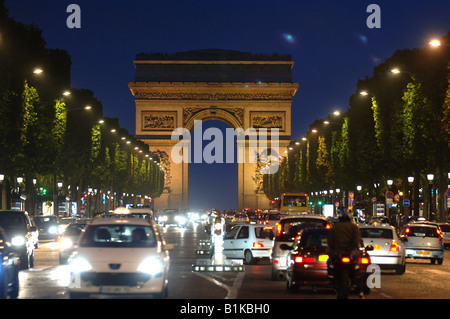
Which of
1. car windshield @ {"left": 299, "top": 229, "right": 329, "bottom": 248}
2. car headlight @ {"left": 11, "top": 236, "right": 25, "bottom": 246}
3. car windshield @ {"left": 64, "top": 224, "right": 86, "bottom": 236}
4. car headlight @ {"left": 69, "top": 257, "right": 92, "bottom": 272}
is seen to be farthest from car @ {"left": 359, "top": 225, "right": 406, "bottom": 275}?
car headlight @ {"left": 69, "top": 257, "right": 92, "bottom": 272}

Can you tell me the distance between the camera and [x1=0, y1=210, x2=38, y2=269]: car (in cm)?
2953

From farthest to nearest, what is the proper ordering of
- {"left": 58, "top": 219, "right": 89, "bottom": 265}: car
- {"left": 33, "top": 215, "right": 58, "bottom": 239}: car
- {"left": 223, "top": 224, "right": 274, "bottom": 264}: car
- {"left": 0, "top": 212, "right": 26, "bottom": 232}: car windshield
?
{"left": 33, "top": 215, "right": 58, "bottom": 239}: car, {"left": 223, "top": 224, "right": 274, "bottom": 264}: car, {"left": 58, "top": 219, "right": 89, "bottom": 265}: car, {"left": 0, "top": 212, "right": 26, "bottom": 232}: car windshield

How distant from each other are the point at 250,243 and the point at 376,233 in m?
4.79

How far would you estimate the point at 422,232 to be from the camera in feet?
124

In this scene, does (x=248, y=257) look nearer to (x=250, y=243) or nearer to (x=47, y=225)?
(x=250, y=243)

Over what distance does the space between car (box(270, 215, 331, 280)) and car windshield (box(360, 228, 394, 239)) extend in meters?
3.56

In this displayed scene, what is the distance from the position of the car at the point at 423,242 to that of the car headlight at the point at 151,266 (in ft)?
66.5

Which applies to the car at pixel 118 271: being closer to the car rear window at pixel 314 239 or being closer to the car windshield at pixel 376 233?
the car rear window at pixel 314 239

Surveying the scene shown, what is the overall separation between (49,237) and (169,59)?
91.5m

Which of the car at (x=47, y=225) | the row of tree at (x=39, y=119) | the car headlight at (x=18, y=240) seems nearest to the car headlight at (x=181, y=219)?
the row of tree at (x=39, y=119)

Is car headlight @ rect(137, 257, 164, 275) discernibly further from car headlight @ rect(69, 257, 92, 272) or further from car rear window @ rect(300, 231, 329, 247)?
car rear window @ rect(300, 231, 329, 247)

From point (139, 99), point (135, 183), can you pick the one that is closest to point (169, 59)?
point (139, 99)

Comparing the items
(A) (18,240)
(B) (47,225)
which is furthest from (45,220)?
(A) (18,240)
